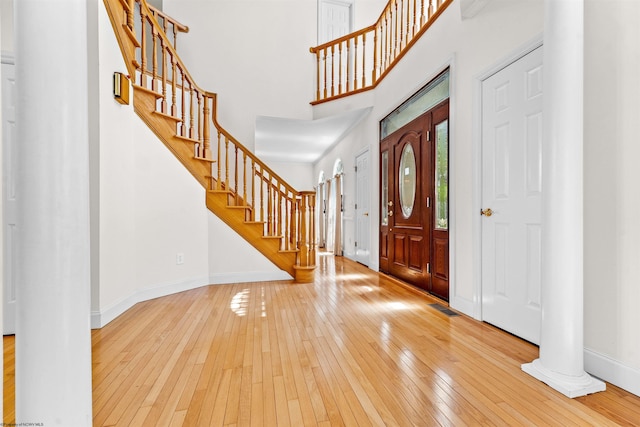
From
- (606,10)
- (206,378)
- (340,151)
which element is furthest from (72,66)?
(340,151)

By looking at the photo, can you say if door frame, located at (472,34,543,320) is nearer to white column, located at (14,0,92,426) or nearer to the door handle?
the door handle

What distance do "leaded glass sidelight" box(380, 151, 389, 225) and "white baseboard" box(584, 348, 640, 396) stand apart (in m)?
2.89

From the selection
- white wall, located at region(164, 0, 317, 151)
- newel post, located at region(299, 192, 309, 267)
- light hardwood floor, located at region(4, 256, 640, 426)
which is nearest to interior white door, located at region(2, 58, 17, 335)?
light hardwood floor, located at region(4, 256, 640, 426)

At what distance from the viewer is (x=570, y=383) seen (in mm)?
1564

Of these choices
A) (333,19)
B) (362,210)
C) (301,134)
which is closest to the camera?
(362,210)

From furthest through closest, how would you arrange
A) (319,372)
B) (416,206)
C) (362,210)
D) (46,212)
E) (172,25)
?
(362,210), (172,25), (416,206), (319,372), (46,212)

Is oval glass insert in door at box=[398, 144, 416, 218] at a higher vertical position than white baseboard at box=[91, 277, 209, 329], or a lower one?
higher

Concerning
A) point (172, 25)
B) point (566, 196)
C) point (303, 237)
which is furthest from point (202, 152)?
point (566, 196)

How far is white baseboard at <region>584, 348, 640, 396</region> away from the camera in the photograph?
1.53 metres

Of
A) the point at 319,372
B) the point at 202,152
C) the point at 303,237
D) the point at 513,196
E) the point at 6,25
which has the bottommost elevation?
the point at 319,372

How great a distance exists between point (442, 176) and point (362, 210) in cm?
253

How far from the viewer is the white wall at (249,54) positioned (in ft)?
16.6

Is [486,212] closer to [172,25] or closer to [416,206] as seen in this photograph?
[416,206]

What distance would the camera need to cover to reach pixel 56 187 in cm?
95
